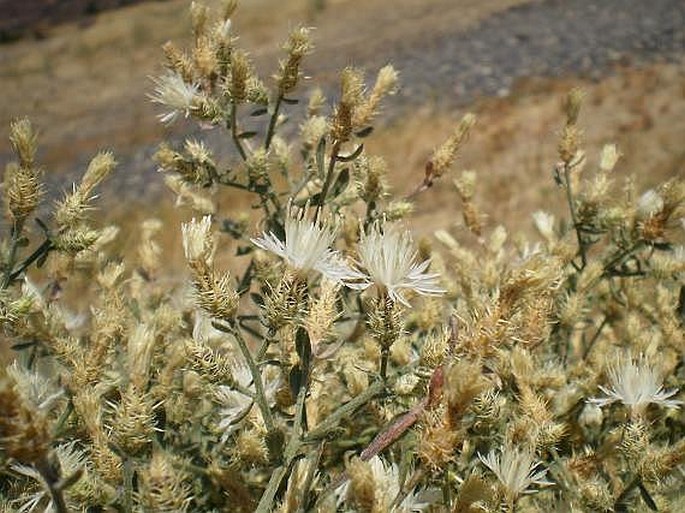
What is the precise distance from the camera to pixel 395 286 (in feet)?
3.35

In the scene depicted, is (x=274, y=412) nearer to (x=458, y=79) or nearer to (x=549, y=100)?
(x=549, y=100)

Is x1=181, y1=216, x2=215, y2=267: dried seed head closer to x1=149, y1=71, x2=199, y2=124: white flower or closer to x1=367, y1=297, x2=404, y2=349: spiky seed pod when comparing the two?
x1=367, y1=297, x2=404, y2=349: spiky seed pod

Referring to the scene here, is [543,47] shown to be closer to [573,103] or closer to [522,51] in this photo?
[522,51]

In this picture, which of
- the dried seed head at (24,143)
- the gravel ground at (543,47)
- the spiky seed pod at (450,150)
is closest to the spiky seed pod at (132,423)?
the dried seed head at (24,143)

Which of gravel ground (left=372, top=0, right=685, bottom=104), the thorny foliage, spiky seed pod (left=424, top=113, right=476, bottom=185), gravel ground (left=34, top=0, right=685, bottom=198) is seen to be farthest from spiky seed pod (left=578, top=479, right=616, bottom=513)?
gravel ground (left=372, top=0, right=685, bottom=104)

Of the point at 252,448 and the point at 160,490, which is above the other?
the point at 160,490

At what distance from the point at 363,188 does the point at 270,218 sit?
198 millimetres

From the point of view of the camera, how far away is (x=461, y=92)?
10594mm

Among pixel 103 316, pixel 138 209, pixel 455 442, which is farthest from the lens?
pixel 138 209

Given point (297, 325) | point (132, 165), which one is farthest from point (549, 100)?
point (297, 325)

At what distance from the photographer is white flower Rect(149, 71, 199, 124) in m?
1.49

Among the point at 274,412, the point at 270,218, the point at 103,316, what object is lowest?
the point at 274,412

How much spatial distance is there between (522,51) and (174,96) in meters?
11.6

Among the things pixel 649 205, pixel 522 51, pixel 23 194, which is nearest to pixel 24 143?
pixel 23 194
